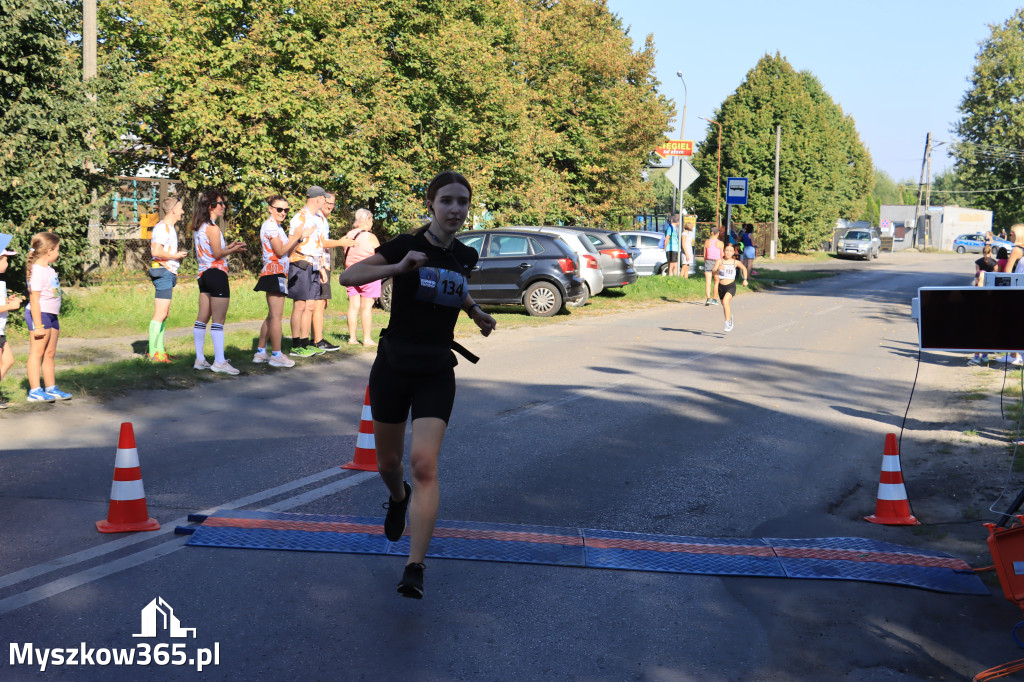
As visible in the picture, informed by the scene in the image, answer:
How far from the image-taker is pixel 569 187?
3972 cm

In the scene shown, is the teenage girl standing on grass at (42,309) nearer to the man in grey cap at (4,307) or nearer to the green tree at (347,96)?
the man in grey cap at (4,307)

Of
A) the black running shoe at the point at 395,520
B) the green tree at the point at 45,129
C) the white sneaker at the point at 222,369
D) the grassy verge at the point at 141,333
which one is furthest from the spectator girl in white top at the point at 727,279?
the black running shoe at the point at 395,520

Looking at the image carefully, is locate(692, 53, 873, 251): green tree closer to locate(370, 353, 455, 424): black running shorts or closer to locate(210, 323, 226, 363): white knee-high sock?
locate(210, 323, 226, 363): white knee-high sock

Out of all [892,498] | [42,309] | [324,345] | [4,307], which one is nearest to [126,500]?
[4,307]

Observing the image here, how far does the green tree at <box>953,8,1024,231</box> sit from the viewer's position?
7706cm

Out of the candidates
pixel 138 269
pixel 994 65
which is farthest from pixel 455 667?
pixel 994 65

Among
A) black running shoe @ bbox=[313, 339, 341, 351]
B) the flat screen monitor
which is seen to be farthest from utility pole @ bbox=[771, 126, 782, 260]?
the flat screen monitor

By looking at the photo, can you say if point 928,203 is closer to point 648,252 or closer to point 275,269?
point 648,252

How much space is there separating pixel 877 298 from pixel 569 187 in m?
15.3

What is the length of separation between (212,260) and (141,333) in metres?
4.68

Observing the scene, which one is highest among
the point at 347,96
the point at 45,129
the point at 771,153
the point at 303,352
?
the point at 771,153

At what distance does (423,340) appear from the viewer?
4605 millimetres

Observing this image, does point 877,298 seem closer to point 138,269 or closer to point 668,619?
point 138,269

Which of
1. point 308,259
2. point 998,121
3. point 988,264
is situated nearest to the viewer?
point 308,259
